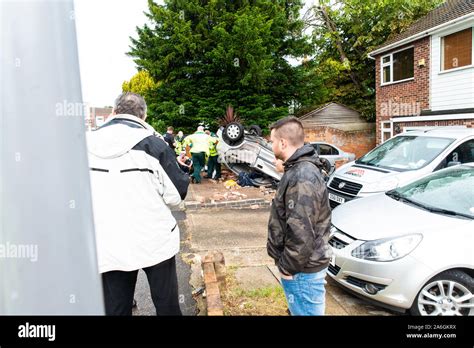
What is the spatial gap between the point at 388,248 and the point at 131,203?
209 centimetres

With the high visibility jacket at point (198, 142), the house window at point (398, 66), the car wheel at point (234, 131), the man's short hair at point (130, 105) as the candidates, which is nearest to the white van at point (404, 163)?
the car wheel at point (234, 131)

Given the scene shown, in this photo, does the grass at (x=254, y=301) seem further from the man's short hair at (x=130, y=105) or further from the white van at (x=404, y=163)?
the white van at (x=404, y=163)

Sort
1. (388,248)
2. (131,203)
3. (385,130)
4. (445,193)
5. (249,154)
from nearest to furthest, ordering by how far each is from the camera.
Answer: (131,203) → (388,248) → (445,193) → (249,154) → (385,130)

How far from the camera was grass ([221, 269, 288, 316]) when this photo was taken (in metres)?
2.93

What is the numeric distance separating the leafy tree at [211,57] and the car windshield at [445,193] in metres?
9.38

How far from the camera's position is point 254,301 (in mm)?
3152

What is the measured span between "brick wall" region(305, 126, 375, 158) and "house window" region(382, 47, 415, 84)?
252cm

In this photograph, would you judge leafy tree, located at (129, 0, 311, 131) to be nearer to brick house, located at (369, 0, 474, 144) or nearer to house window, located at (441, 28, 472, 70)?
brick house, located at (369, 0, 474, 144)

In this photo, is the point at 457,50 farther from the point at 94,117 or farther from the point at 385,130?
the point at 94,117

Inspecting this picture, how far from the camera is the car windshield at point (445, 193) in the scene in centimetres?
306

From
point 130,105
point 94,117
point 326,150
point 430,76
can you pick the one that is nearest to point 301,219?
point 130,105
